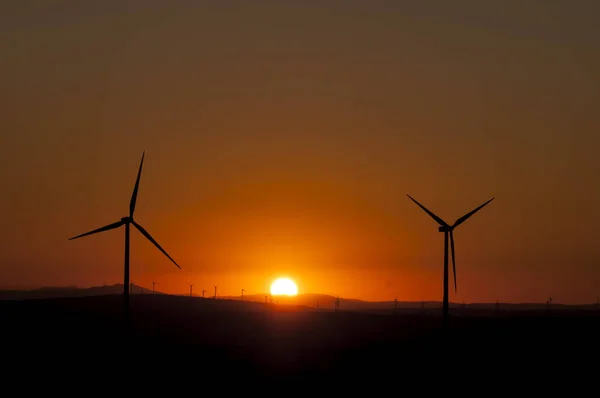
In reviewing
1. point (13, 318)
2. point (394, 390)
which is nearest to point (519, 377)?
point (394, 390)

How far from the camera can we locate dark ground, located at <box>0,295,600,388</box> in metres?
119

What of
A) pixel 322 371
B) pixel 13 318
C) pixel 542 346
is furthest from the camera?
pixel 13 318

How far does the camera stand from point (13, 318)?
17200 centimetres

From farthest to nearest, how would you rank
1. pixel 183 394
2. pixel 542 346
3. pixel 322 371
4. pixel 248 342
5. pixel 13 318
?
pixel 13 318
pixel 248 342
pixel 542 346
pixel 322 371
pixel 183 394

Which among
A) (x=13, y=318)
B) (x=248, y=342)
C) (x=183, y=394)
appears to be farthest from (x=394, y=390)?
(x=13, y=318)

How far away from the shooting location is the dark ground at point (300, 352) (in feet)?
391

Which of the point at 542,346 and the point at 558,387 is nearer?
the point at 558,387

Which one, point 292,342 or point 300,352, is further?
point 292,342

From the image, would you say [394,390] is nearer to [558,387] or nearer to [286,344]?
[558,387]

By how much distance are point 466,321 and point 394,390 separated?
215ft

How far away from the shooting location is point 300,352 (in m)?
134

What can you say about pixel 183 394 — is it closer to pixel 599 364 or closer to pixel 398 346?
pixel 398 346

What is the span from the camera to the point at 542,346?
443 feet

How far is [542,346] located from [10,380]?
59537 millimetres
